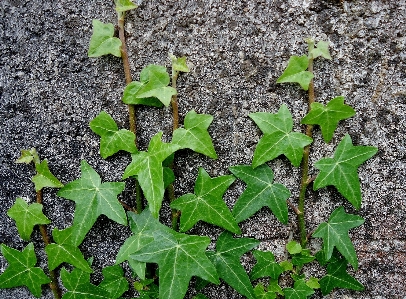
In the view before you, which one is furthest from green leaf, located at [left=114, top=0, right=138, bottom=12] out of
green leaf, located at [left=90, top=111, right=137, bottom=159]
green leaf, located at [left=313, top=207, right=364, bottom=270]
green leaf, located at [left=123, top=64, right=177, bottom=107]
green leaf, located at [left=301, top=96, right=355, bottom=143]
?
green leaf, located at [left=313, top=207, right=364, bottom=270]

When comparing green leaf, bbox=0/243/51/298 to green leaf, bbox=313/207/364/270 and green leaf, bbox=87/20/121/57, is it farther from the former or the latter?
green leaf, bbox=313/207/364/270

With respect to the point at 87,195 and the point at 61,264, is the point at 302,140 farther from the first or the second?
the point at 61,264

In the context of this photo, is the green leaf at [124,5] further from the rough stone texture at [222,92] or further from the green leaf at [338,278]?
the green leaf at [338,278]

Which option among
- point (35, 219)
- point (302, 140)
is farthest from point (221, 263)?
point (35, 219)

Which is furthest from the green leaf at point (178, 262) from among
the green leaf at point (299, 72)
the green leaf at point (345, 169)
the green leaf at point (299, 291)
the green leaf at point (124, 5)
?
the green leaf at point (124, 5)

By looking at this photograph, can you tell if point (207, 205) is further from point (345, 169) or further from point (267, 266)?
point (345, 169)
